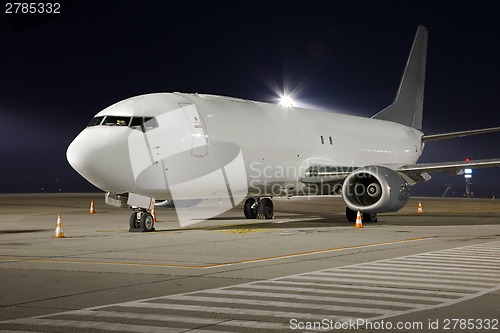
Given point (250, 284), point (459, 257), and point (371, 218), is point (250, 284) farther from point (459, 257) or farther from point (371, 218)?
point (371, 218)

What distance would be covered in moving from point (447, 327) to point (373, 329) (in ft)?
2.43

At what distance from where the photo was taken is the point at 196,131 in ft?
63.9

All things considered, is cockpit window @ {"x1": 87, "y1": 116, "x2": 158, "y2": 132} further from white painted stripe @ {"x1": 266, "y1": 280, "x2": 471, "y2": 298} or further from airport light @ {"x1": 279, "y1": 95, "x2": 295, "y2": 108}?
white painted stripe @ {"x1": 266, "y1": 280, "x2": 471, "y2": 298}

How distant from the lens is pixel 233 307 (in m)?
7.75

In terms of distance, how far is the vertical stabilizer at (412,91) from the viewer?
33.6 m

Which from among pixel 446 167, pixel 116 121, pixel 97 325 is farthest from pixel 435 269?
pixel 446 167

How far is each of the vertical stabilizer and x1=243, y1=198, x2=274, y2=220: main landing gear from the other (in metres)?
9.49

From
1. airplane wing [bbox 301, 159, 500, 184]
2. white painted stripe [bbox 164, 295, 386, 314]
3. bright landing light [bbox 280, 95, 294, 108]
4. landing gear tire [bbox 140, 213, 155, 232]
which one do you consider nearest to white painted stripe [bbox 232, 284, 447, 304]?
white painted stripe [bbox 164, 295, 386, 314]

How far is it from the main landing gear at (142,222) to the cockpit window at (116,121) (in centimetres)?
265

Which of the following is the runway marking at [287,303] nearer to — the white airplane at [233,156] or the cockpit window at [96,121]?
the white airplane at [233,156]

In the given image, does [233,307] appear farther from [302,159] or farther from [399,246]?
[302,159]

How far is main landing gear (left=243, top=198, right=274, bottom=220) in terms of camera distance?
26448 millimetres

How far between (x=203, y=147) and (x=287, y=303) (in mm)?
11906

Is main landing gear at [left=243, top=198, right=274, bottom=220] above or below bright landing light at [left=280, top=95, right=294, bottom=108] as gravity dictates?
below
